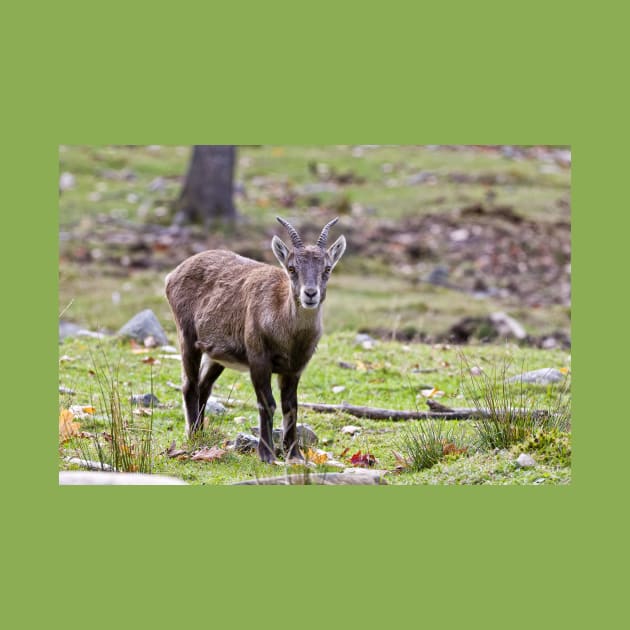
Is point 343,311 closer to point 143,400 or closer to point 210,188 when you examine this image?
point 210,188

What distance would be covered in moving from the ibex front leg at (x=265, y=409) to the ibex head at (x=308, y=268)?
89cm

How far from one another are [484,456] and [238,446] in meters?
2.67

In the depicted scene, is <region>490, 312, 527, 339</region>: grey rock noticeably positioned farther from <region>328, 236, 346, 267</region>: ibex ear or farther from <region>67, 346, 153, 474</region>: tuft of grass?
<region>67, 346, 153, 474</region>: tuft of grass

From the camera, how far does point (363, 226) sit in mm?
26891

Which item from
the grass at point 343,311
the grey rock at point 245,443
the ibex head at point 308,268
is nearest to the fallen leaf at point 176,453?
the grass at point 343,311

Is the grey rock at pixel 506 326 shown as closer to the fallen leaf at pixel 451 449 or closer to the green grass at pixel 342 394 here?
the green grass at pixel 342 394

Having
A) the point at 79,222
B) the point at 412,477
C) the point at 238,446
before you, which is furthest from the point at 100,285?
the point at 412,477

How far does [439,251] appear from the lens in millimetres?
25812

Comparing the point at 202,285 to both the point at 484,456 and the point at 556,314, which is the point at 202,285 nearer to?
the point at 484,456

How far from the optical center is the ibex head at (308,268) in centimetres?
1072

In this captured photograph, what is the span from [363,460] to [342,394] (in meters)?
2.89

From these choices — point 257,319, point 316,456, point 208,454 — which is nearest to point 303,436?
point 316,456

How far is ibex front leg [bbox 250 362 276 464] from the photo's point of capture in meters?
11.2

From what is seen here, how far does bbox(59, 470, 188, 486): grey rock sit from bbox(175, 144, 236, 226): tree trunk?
1643 centimetres
